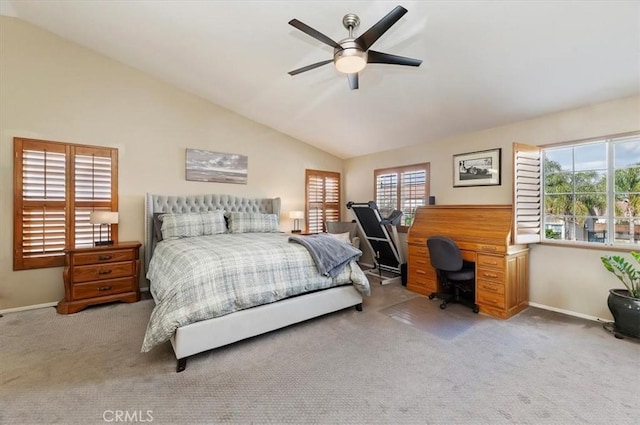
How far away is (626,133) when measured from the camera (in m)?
3.00

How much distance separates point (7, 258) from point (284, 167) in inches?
170

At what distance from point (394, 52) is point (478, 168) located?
89.4 inches

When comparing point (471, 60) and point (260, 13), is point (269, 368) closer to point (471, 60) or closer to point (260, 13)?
point (260, 13)

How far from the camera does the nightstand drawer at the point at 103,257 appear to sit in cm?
346

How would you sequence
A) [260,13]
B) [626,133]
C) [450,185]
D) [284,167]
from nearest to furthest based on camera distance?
[260,13]
[626,133]
[450,185]
[284,167]

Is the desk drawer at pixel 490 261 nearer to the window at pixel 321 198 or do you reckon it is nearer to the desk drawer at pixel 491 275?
the desk drawer at pixel 491 275

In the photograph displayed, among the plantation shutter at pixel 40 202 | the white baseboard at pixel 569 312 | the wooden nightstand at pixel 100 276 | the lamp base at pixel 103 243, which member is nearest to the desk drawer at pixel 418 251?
the white baseboard at pixel 569 312

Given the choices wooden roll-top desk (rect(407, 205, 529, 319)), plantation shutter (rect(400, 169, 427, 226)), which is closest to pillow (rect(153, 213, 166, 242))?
wooden roll-top desk (rect(407, 205, 529, 319))

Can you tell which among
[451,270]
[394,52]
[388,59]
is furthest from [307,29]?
[451,270]

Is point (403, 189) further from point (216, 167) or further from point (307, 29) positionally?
point (307, 29)

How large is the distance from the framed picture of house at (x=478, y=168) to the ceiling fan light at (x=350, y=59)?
2767mm

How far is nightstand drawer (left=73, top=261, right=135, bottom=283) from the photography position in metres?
3.46

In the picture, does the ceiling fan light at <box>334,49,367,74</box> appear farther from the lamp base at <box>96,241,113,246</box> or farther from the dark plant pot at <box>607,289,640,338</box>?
the lamp base at <box>96,241,113,246</box>

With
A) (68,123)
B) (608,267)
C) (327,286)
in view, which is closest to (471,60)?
(608,267)
